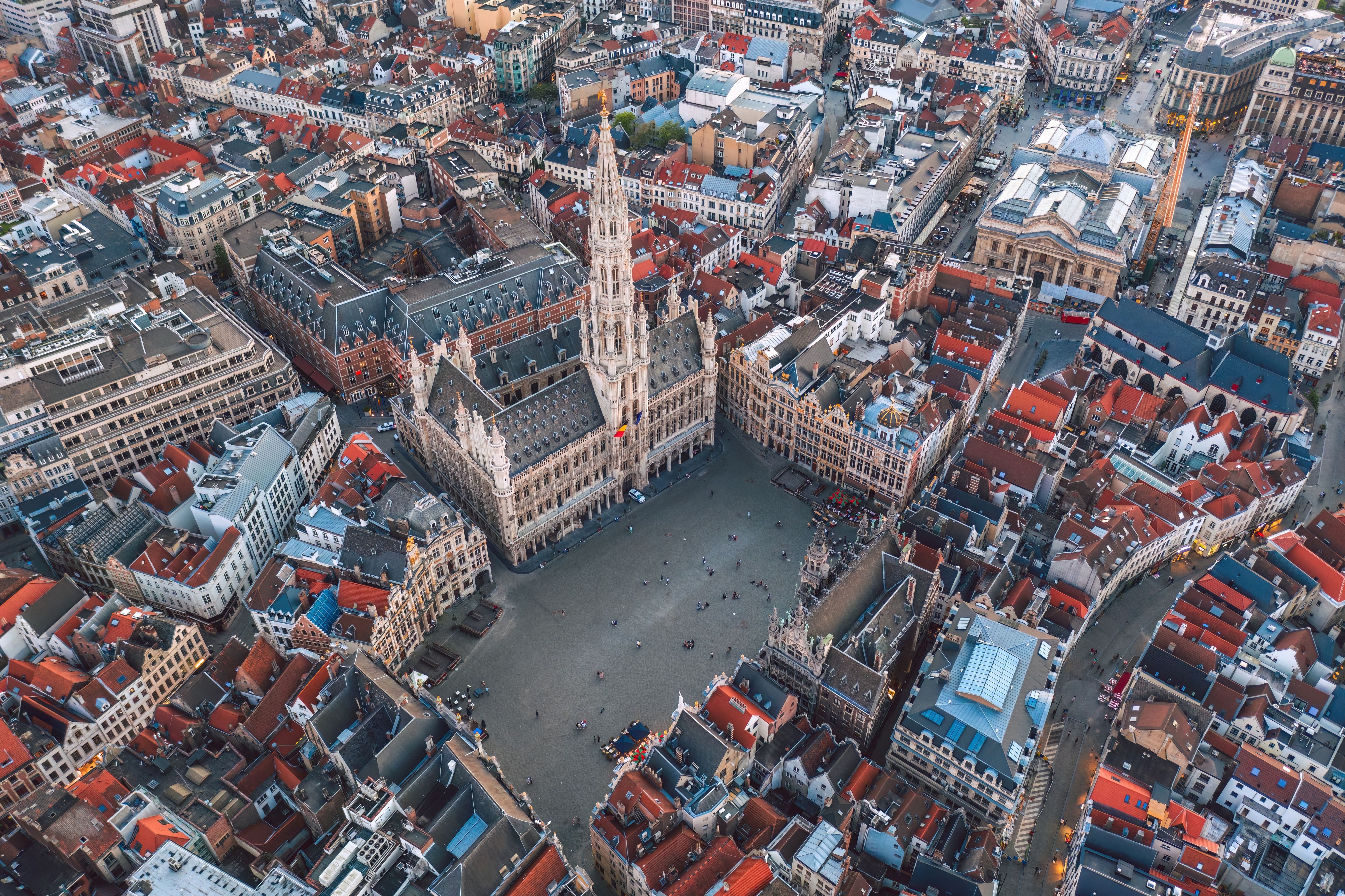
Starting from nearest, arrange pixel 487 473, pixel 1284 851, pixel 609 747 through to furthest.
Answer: pixel 1284 851, pixel 609 747, pixel 487 473

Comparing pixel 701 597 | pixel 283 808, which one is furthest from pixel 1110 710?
pixel 283 808

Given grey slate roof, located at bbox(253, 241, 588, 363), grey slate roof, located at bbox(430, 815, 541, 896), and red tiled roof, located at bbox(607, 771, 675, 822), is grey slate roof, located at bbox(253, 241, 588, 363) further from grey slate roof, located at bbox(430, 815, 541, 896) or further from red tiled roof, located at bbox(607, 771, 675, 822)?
grey slate roof, located at bbox(430, 815, 541, 896)

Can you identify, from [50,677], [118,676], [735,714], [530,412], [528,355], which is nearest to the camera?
[735,714]

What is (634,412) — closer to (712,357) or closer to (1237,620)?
(712,357)

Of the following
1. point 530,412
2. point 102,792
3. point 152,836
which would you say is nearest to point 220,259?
point 530,412

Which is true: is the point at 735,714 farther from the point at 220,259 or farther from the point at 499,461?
the point at 220,259

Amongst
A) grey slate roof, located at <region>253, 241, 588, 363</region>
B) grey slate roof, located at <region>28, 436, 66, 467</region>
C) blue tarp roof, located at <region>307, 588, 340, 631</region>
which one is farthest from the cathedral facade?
grey slate roof, located at <region>28, 436, 66, 467</region>
